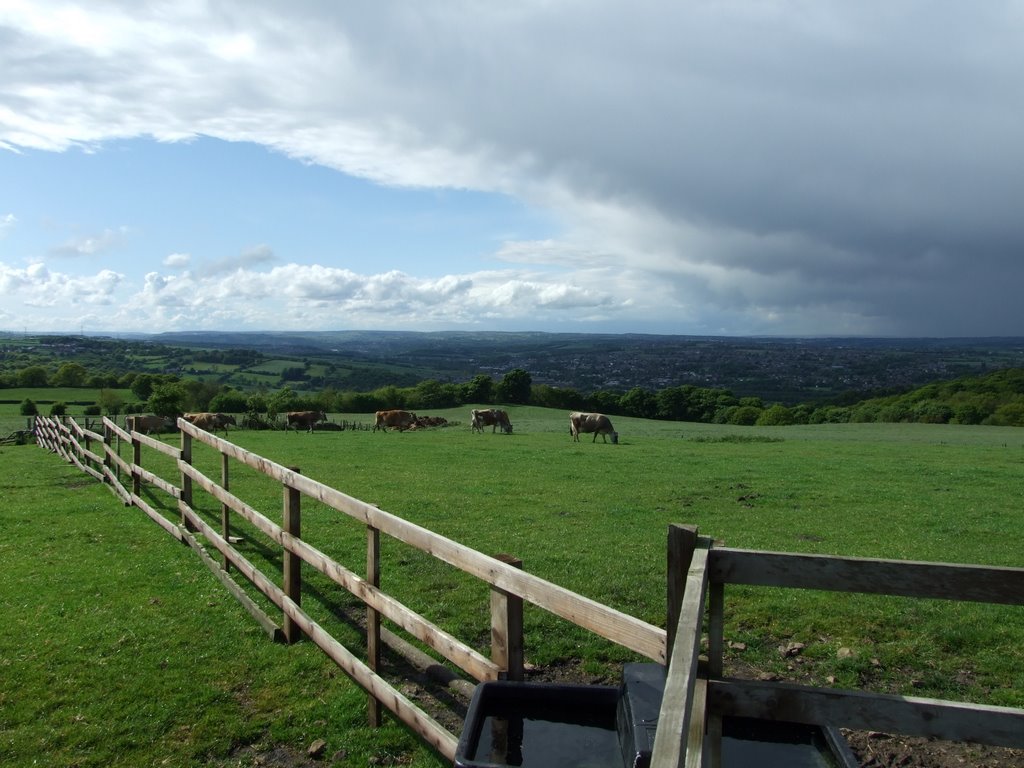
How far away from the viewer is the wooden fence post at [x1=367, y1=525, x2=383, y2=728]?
5809 millimetres

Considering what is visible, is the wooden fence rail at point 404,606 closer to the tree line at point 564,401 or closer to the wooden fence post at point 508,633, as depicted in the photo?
the wooden fence post at point 508,633

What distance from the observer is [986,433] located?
45.8 meters

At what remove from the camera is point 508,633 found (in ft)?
14.4

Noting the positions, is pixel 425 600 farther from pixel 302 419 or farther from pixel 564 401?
pixel 564 401

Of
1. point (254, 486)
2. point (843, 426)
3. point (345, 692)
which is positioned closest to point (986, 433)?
point (843, 426)

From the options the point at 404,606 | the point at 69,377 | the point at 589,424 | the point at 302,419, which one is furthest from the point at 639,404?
the point at 404,606

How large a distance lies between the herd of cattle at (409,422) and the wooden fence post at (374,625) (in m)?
30.7

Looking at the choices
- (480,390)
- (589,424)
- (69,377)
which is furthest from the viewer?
(69,377)

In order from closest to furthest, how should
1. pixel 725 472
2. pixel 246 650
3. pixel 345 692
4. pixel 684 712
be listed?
pixel 684 712
pixel 345 692
pixel 246 650
pixel 725 472

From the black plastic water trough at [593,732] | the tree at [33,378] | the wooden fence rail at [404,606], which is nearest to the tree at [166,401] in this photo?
the wooden fence rail at [404,606]

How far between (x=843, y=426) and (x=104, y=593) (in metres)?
52.1

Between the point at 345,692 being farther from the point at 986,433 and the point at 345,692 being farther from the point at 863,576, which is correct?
the point at 986,433

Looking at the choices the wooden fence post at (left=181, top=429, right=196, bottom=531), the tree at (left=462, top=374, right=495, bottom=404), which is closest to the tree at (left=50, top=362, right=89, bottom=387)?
the tree at (left=462, top=374, right=495, bottom=404)

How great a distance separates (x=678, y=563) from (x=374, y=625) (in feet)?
11.0
